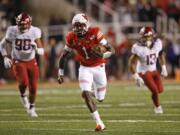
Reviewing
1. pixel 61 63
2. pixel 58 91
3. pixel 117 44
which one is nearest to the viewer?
pixel 61 63

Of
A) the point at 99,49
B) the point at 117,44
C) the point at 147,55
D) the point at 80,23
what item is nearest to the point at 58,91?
the point at 117,44

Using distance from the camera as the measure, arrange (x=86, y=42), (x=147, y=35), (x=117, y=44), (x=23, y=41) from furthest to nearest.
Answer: (x=117, y=44), (x=147, y=35), (x=23, y=41), (x=86, y=42)

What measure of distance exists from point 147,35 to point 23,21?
7.44ft

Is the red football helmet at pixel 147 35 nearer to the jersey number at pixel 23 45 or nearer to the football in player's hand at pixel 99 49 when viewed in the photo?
the jersey number at pixel 23 45

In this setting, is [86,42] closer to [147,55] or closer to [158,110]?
[158,110]

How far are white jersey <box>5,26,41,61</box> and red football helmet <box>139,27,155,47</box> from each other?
73.5 inches

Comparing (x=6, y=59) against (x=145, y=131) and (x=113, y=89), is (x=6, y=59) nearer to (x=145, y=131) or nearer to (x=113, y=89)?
(x=145, y=131)

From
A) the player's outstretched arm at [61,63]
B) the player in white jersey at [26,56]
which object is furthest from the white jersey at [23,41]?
the player's outstretched arm at [61,63]

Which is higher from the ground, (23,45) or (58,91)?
(23,45)

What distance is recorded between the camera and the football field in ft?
34.2

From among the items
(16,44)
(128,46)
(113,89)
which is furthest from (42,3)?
(16,44)

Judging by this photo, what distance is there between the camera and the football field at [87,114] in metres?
10.4

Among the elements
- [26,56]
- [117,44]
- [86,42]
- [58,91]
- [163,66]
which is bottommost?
[117,44]

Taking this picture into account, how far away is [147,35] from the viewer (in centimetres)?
1353
